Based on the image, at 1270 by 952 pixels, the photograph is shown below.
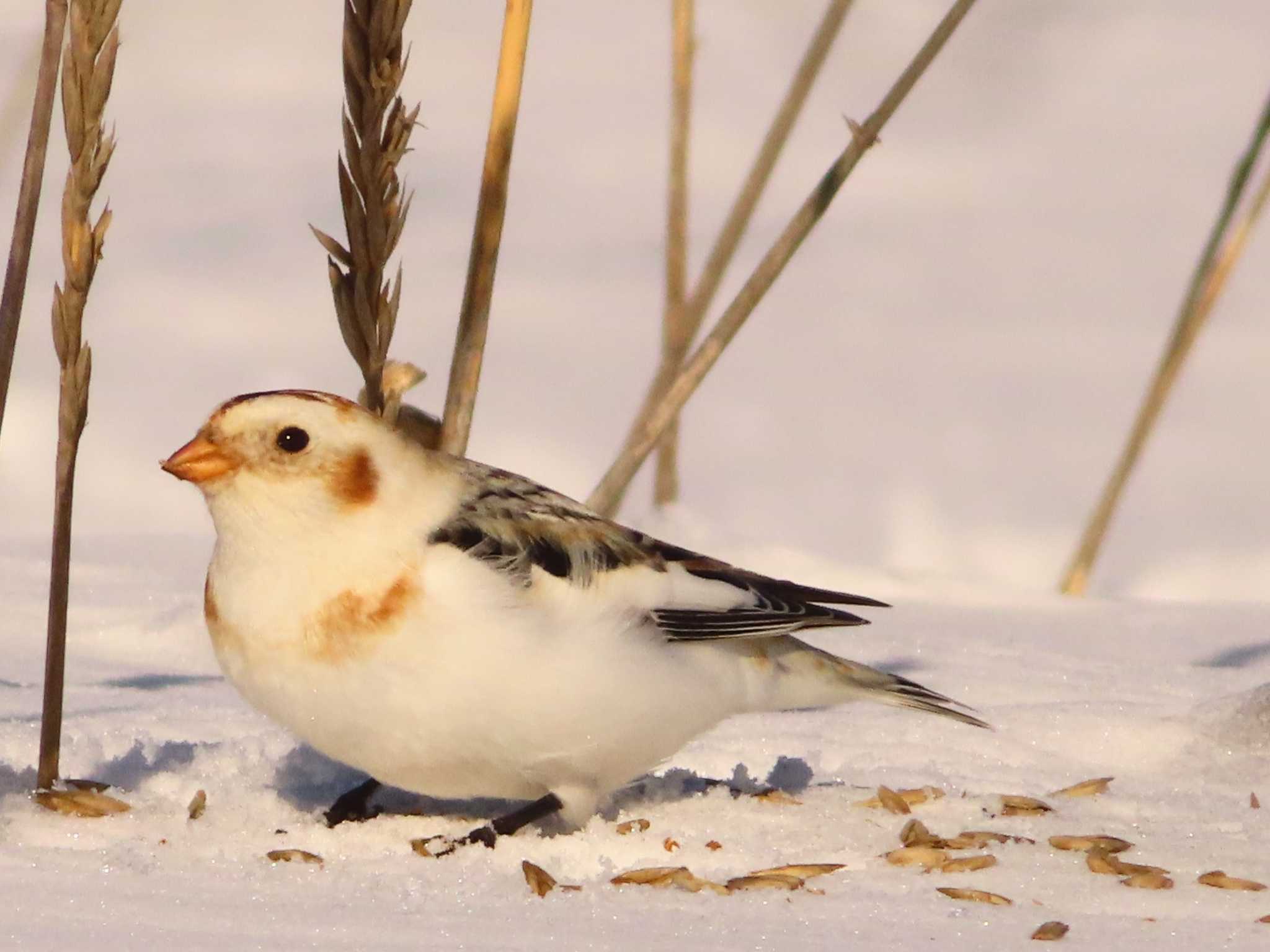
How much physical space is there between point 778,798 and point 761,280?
33.6 inches

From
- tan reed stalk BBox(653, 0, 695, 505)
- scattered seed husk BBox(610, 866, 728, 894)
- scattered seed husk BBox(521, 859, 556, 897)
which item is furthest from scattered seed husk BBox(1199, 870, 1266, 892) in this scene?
tan reed stalk BBox(653, 0, 695, 505)

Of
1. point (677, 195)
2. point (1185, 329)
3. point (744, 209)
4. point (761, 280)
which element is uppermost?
point (677, 195)

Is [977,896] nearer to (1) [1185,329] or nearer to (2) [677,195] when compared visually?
(1) [1185,329]

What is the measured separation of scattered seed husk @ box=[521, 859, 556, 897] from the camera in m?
2.42

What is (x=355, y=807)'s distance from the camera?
2828mm

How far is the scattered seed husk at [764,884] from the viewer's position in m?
Answer: 2.47

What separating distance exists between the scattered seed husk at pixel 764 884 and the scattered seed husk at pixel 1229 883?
0.52 meters

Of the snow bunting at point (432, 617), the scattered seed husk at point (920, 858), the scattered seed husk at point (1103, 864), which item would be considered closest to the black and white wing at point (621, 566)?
the snow bunting at point (432, 617)

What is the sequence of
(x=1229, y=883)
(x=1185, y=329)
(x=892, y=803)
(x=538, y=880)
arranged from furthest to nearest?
(x=1185, y=329) < (x=892, y=803) < (x=1229, y=883) < (x=538, y=880)

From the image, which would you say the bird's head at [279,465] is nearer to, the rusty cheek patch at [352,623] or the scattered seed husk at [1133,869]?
the rusty cheek patch at [352,623]

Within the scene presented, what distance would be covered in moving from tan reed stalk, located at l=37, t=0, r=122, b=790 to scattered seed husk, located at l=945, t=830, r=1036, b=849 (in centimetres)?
120

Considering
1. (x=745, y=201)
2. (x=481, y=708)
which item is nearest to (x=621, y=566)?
(x=481, y=708)

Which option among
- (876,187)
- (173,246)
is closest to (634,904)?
(173,246)

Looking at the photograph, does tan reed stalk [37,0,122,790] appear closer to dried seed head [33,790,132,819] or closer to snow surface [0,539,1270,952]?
dried seed head [33,790,132,819]
